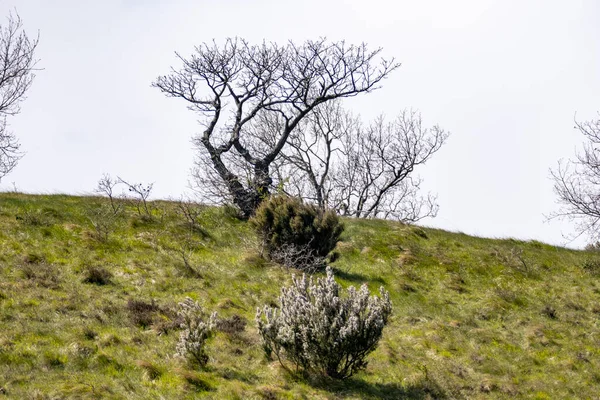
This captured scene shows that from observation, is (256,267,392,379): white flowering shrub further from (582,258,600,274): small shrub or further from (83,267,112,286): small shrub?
(582,258,600,274): small shrub

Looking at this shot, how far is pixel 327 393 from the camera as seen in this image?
30.1ft

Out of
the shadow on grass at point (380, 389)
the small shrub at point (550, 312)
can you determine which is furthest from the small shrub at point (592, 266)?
the shadow on grass at point (380, 389)

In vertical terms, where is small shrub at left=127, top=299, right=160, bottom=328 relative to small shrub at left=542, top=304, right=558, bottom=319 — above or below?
below

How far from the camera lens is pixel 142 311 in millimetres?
11312

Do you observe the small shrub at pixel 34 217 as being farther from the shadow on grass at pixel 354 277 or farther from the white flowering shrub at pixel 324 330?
the white flowering shrub at pixel 324 330

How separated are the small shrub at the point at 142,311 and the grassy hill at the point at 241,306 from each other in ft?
0.12

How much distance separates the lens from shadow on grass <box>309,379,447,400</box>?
30.8ft

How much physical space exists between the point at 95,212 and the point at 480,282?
11.0m

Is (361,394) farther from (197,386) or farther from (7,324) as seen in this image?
(7,324)

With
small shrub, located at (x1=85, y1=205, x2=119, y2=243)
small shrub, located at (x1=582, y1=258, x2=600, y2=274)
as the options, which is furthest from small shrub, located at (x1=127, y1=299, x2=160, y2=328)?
small shrub, located at (x1=582, y1=258, x2=600, y2=274)

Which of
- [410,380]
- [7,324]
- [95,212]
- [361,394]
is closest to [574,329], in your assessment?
[410,380]

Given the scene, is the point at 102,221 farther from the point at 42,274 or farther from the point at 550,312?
the point at 550,312

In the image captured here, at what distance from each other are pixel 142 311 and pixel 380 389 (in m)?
4.50

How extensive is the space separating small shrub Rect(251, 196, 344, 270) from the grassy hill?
1.87 feet
